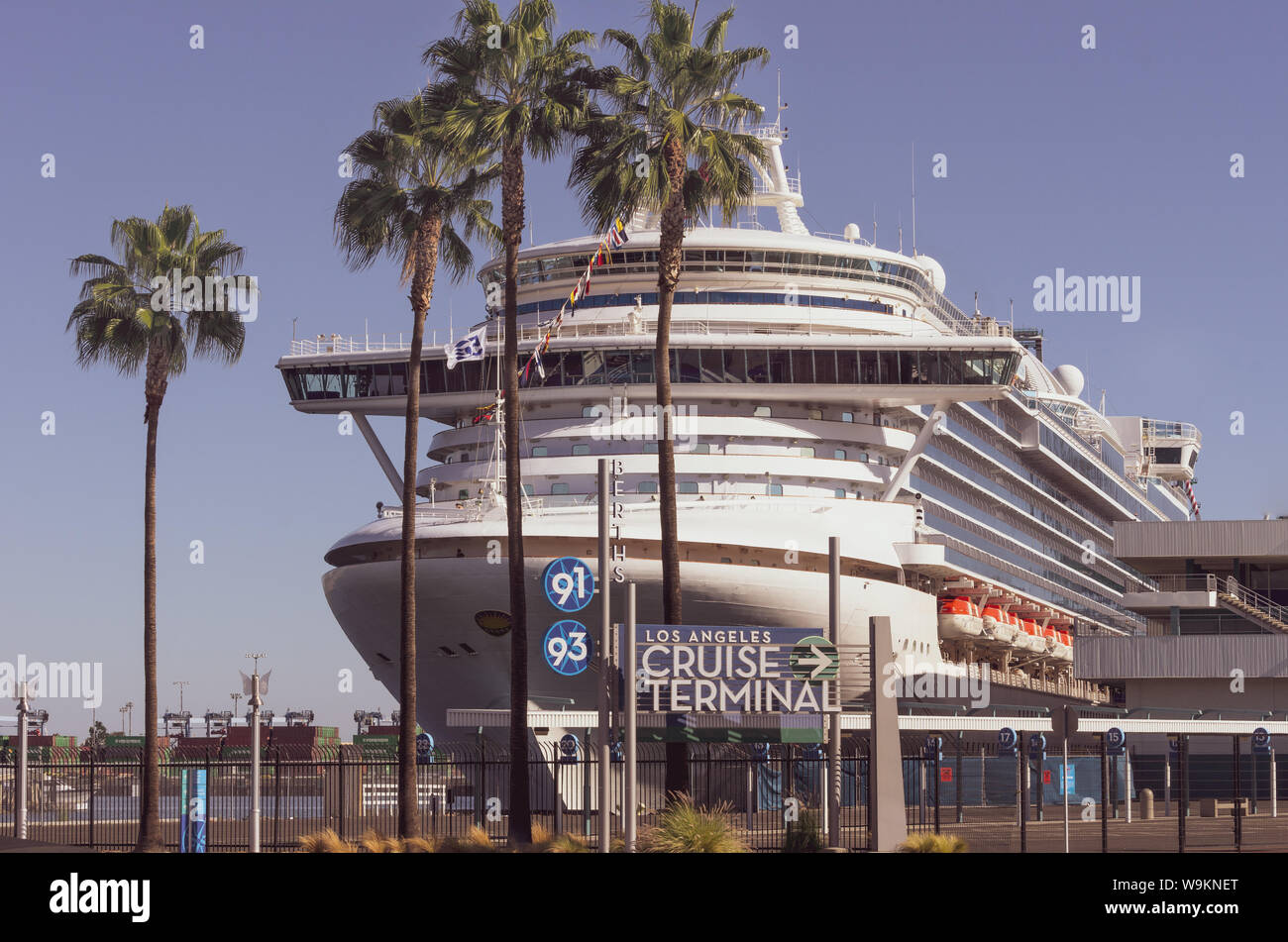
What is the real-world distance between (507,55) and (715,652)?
44.9 feet

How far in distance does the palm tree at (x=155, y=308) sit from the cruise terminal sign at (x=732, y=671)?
1359 centimetres

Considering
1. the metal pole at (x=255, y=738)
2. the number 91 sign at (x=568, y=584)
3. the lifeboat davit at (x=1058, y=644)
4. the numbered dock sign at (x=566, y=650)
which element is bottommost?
the metal pole at (x=255, y=738)

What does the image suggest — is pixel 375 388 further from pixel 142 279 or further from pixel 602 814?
pixel 602 814

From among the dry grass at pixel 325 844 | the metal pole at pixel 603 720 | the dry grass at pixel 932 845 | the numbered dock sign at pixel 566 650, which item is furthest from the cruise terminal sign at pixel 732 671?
the dry grass at pixel 325 844

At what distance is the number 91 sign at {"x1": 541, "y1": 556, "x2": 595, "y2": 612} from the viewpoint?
34.2m

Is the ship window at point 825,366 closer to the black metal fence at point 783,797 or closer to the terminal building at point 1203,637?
the terminal building at point 1203,637

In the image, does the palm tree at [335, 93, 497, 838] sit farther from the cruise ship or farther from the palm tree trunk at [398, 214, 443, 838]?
the cruise ship

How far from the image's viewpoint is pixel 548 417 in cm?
5591

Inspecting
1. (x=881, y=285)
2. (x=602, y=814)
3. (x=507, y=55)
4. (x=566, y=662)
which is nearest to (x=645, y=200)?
(x=507, y=55)

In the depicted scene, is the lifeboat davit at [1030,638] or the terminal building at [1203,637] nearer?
the terminal building at [1203,637]

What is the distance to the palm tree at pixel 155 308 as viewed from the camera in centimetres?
3647

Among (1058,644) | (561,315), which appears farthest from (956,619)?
(1058,644)

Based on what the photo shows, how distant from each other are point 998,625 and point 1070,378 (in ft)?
163

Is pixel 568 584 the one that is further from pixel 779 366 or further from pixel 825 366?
pixel 825 366
